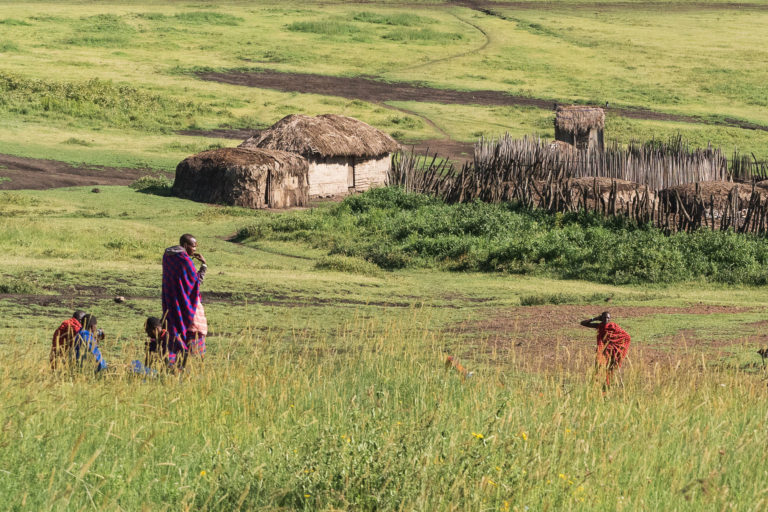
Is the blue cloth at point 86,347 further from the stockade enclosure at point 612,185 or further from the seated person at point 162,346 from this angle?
the stockade enclosure at point 612,185

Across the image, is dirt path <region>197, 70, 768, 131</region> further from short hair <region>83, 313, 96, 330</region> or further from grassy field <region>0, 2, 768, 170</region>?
short hair <region>83, 313, 96, 330</region>

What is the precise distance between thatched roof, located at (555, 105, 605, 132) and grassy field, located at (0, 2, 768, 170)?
236 inches

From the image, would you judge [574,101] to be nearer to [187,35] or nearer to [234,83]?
[234,83]

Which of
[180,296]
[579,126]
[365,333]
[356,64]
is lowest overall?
[365,333]

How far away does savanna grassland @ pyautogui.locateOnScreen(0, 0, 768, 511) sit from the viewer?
4.31m

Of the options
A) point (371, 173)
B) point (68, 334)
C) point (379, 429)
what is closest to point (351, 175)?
point (371, 173)

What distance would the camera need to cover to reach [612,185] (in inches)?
700

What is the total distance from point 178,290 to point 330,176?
17875mm

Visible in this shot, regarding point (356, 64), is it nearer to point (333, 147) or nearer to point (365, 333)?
point (333, 147)

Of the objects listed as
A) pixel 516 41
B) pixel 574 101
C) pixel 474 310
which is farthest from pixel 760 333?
pixel 516 41

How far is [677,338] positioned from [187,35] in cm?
5025

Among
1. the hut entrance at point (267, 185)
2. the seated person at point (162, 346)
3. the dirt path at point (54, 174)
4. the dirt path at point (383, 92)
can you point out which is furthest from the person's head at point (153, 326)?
the dirt path at point (383, 92)

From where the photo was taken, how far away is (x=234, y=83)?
45.4 meters

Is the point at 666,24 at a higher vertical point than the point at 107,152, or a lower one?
higher
